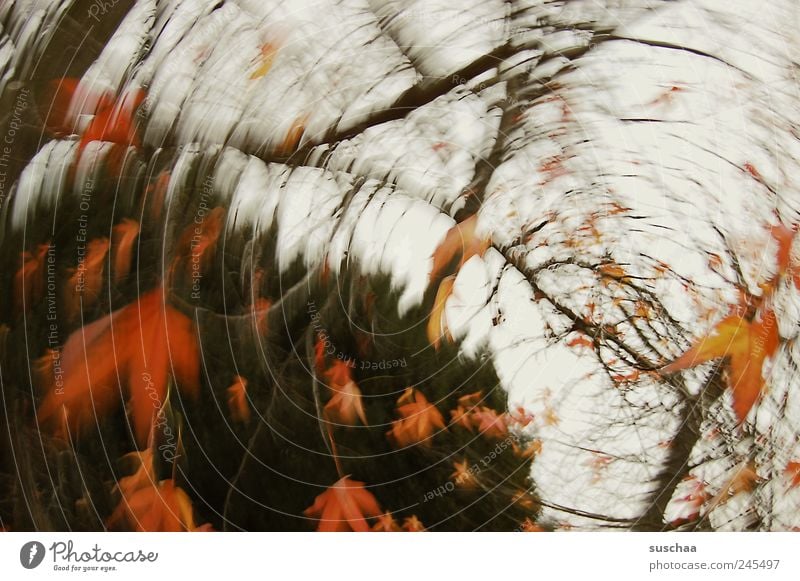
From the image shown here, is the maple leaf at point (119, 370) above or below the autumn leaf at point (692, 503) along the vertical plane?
below

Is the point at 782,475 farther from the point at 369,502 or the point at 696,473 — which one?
the point at 369,502

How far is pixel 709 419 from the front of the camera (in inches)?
25.5

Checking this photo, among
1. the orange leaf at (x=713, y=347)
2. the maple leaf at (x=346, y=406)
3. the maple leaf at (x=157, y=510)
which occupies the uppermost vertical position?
the orange leaf at (x=713, y=347)

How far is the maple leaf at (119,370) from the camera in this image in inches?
25.1

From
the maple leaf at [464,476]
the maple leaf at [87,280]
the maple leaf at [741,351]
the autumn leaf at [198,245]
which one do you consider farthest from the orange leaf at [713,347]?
the maple leaf at [87,280]

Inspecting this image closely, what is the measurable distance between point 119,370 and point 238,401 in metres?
0.13

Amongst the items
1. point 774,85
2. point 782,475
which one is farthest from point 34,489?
point 774,85

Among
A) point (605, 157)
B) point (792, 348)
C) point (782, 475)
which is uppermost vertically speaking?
point (605, 157)

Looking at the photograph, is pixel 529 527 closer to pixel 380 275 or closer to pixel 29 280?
pixel 380 275

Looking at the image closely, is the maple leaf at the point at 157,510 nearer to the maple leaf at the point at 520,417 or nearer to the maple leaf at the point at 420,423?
the maple leaf at the point at 420,423

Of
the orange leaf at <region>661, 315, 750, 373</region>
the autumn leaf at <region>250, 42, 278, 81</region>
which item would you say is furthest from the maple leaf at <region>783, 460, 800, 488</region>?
the autumn leaf at <region>250, 42, 278, 81</region>

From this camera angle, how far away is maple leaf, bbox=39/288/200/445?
638 mm

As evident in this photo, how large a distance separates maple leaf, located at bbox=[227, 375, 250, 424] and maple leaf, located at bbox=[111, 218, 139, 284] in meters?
0.16
